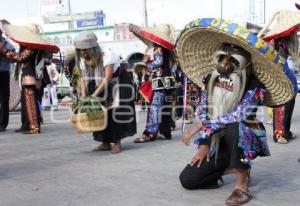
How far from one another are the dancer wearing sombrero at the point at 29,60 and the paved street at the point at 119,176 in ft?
3.30

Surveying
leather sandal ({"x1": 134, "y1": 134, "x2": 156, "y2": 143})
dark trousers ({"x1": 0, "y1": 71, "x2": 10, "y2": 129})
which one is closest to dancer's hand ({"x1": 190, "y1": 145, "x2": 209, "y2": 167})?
leather sandal ({"x1": 134, "y1": 134, "x2": 156, "y2": 143})

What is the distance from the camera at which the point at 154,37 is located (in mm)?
7301

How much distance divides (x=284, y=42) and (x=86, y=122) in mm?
2833

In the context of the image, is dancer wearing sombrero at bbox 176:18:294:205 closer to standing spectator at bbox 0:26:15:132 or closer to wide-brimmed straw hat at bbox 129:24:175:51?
wide-brimmed straw hat at bbox 129:24:175:51

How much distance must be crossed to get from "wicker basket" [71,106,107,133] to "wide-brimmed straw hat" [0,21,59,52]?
2.46 metres

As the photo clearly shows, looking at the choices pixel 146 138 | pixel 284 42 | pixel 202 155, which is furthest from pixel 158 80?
pixel 202 155

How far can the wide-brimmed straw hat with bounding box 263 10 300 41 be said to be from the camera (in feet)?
22.3

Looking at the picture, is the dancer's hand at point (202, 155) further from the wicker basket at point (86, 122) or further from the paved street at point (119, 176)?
the wicker basket at point (86, 122)

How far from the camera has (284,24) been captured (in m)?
6.91

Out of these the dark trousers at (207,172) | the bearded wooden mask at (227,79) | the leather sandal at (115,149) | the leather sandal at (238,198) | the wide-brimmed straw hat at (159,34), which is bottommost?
the leather sandal at (115,149)

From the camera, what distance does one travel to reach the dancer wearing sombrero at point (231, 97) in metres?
4.06

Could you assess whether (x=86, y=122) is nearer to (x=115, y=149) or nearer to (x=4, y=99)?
(x=115, y=149)

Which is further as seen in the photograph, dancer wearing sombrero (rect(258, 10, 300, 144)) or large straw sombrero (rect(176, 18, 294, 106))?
dancer wearing sombrero (rect(258, 10, 300, 144))

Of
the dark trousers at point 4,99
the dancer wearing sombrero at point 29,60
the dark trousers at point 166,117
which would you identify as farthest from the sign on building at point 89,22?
the dark trousers at point 166,117
